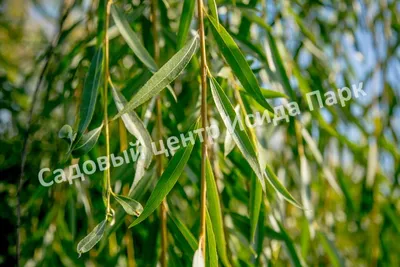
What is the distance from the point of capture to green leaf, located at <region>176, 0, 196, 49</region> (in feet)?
1.90

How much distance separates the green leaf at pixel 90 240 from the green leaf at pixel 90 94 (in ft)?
0.29

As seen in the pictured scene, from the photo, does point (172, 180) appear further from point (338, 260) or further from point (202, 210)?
point (338, 260)

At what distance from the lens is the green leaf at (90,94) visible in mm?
540

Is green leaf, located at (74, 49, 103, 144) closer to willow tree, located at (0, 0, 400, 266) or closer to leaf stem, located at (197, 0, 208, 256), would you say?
willow tree, located at (0, 0, 400, 266)

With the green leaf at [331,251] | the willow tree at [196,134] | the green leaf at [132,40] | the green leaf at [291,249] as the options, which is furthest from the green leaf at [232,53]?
the green leaf at [331,251]

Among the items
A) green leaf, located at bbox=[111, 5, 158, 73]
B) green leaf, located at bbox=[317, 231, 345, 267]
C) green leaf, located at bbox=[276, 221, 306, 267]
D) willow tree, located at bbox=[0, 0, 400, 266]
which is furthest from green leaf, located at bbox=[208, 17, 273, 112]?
green leaf, located at bbox=[317, 231, 345, 267]

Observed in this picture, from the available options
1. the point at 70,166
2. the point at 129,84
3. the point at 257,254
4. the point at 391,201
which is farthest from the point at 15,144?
the point at 391,201

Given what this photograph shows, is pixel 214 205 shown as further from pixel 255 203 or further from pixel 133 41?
pixel 133 41

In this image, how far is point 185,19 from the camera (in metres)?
0.59

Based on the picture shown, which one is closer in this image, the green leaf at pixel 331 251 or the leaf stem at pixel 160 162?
the leaf stem at pixel 160 162

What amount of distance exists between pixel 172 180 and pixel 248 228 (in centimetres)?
26

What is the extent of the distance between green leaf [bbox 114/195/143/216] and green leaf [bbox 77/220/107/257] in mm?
28

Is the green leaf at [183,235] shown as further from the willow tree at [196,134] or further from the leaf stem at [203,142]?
the leaf stem at [203,142]

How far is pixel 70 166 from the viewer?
2.49ft
